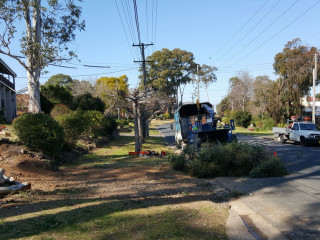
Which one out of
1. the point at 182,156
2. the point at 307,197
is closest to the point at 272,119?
the point at 182,156

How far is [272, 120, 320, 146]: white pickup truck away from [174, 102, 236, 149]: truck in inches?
327

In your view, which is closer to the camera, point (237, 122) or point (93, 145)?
point (93, 145)

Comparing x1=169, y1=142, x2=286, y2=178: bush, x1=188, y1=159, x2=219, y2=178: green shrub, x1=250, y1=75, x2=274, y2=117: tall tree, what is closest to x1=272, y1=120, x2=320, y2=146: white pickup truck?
x1=169, y1=142, x2=286, y2=178: bush

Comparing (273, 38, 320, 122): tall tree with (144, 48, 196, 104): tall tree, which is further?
(144, 48, 196, 104): tall tree

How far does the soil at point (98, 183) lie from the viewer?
8094 millimetres

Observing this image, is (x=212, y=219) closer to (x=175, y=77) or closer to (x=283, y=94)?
(x=283, y=94)

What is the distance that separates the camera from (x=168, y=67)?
6247cm

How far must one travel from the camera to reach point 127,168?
12906mm

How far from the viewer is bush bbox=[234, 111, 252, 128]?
5353 centimetres

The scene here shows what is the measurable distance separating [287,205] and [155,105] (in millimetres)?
16567

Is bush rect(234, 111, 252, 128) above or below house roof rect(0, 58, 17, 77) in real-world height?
below

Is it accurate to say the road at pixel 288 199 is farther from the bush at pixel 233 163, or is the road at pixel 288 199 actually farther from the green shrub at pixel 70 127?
the green shrub at pixel 70 127

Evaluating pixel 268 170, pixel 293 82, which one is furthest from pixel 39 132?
pixel 293 82

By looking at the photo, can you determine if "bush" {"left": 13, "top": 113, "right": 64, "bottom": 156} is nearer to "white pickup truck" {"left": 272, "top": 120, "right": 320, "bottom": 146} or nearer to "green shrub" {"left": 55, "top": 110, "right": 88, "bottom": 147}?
"green shrub" {"left": 55, "top": 110, "right": 88, "bottom": 147}
